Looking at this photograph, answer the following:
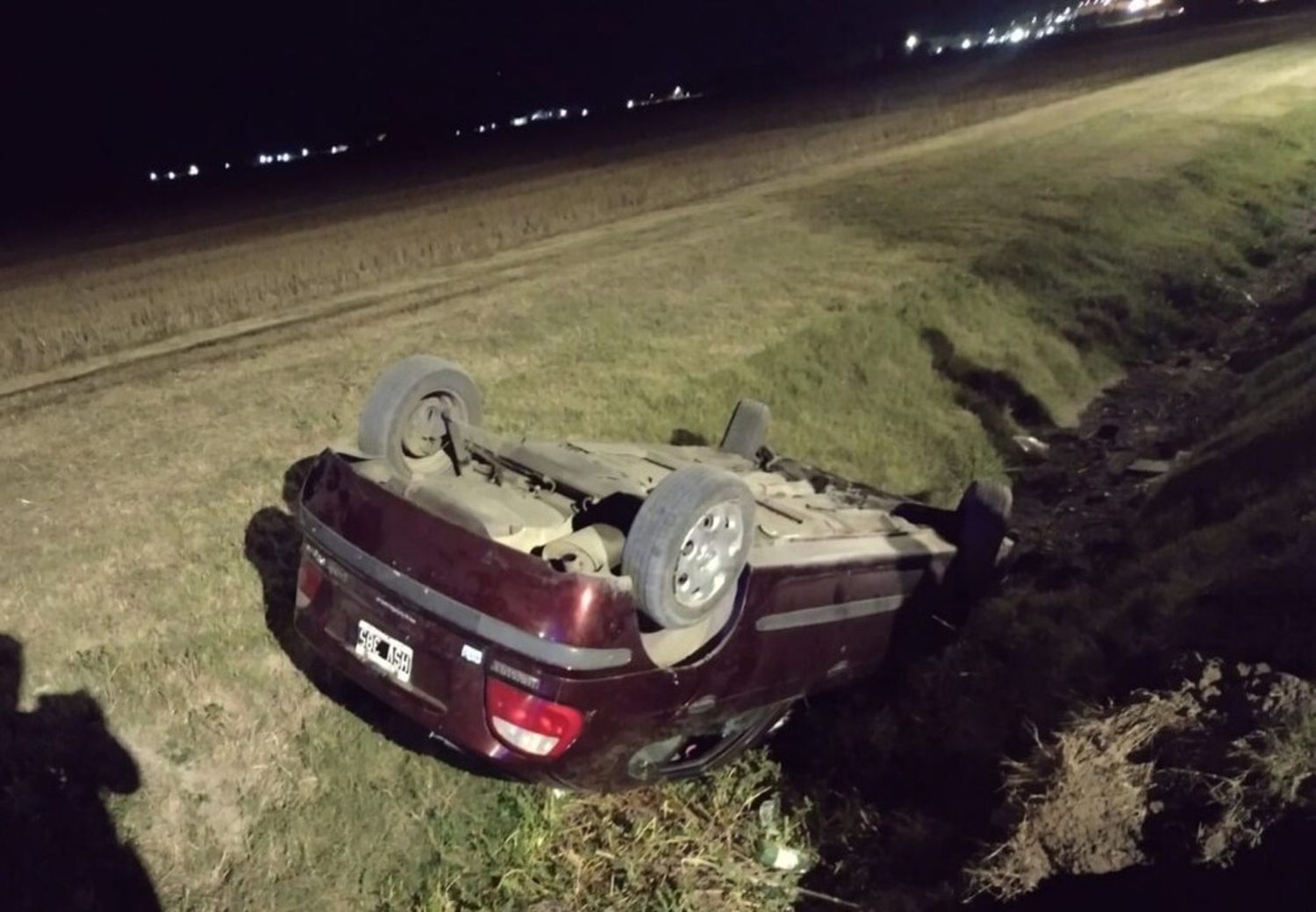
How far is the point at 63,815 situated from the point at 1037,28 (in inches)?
3721

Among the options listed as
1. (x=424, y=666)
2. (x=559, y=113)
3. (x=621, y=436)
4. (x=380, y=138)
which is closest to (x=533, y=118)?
(x=559, y=113)

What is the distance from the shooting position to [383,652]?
13.1ft

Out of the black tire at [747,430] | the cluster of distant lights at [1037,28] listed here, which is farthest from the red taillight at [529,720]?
the cluster of distant lights at [1037,28]

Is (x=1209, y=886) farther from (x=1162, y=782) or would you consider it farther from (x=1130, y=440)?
(x=1130, y=440)

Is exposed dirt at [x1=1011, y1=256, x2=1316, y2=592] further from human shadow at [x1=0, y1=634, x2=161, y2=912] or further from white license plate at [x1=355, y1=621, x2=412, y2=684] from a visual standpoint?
human shadow at [x1=0, y1=634, x2=161, y2=912]

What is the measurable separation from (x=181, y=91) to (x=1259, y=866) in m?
58.0

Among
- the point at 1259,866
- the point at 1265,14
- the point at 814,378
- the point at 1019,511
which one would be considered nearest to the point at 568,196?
the point at 814,378

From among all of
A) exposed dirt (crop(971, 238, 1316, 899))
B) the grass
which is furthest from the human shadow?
exposed dirt (crop(971, 238, 1316, 899))

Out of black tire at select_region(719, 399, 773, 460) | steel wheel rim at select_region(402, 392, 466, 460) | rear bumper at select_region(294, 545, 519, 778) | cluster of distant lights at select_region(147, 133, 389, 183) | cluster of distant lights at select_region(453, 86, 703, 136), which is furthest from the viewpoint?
cluster of distant lights at select_region(453, 86, 703, 136)

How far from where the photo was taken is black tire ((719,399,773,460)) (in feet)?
21.5

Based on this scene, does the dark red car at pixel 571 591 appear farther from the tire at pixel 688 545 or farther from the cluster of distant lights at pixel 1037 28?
the cluster of distant lights at pixel 1037 28

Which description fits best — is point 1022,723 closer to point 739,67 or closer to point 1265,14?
point 1265,14

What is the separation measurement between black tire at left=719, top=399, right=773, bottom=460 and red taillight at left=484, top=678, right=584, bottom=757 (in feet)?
9.88

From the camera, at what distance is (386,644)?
3.99 metres
